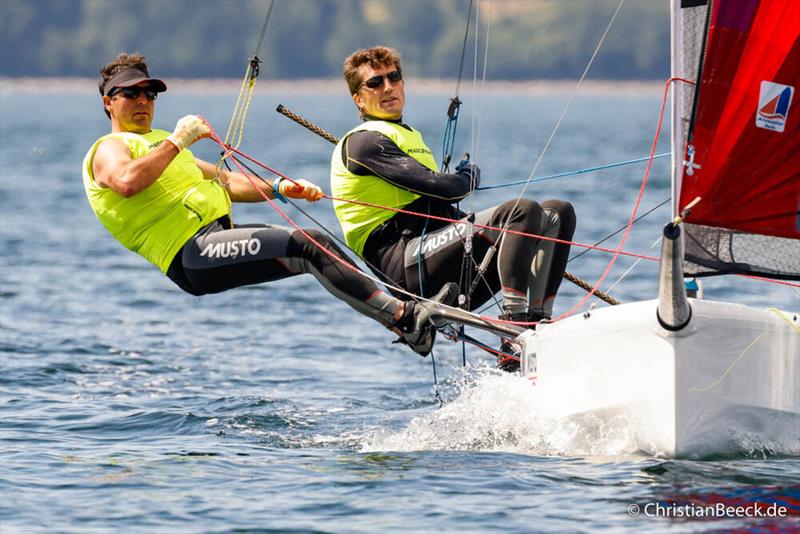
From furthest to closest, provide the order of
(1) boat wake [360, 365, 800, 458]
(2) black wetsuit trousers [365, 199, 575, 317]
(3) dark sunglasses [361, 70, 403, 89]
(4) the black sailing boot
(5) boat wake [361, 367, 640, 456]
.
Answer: (3) dark sunglasses [361, 70, 403, 89]
(4) the black sailing boot
(2) black wetsuit trousers [365, 199, 575, 317]
(5) boat wake [361, 367, 640, 456]
(1) boat wake [360, 365, 800, 458]

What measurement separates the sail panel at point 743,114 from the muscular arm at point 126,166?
2235mm

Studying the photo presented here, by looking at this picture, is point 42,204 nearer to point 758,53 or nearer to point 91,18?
point 758,53

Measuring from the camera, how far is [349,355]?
10.9m

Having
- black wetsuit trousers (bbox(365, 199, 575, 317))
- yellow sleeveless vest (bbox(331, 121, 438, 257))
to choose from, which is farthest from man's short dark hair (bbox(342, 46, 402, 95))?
black wetsuit trousers (bbox(365, 199, 575, 317))

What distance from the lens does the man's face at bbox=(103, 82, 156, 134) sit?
661 centimetres

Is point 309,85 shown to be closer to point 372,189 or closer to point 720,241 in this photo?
point 372,189

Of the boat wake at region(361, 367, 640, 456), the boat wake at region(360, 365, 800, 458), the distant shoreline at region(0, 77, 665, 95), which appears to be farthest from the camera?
the distant shoreline at region(0, 77, 665, 95)

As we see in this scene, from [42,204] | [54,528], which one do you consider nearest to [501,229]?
[54,528]

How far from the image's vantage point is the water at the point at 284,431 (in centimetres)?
541

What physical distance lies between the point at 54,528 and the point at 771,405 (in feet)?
9.61

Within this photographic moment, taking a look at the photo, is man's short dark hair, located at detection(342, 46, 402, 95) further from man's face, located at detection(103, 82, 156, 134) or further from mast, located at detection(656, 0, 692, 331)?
mast, located at detection(656, 0, 692, 331)

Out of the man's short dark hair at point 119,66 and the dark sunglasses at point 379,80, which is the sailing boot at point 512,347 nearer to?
the dark sunglasses at point 379,80

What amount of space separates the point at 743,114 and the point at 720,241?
1.78ft

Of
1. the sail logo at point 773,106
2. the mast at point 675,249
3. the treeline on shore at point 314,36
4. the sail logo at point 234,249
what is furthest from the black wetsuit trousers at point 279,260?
the treeline on shore at point 314,36
